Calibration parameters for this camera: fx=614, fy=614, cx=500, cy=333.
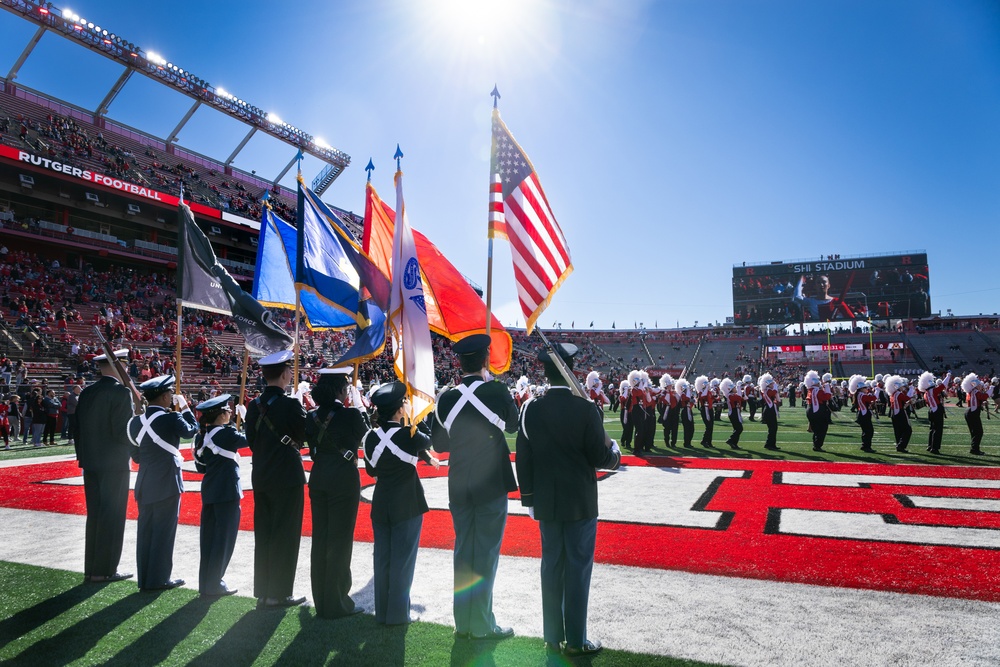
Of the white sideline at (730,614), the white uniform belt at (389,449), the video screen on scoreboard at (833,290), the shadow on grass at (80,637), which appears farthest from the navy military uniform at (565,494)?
the video screen on scoreboard at (833,290)

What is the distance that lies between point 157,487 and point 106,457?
77 cm

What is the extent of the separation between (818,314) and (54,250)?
202ft

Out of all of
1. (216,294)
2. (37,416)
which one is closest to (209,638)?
(216,294)

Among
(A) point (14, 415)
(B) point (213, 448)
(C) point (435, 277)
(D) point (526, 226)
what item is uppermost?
(D) point (526, 226)

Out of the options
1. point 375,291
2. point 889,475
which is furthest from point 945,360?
point 375,291

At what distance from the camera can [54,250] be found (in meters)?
36.2

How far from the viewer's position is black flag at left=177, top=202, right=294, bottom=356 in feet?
24.5

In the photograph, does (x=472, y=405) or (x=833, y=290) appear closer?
(x=472, y=405)

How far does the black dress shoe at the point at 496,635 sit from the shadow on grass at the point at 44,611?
10.5ft

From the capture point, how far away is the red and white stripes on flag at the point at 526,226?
6.31 metres

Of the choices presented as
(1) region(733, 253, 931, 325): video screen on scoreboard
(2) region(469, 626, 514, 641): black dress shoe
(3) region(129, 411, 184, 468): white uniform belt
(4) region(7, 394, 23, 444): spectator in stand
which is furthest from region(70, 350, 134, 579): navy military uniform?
(1) region(733, 253, 931, 325): video screen on scoreboard

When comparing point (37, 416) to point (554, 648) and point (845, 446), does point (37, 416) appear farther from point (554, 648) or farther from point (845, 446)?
point (845, 446)

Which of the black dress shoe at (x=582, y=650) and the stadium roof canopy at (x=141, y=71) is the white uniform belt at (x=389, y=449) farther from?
the stadium roof canopy at (x=141, y=71)

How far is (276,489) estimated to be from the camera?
4980 millimetres
